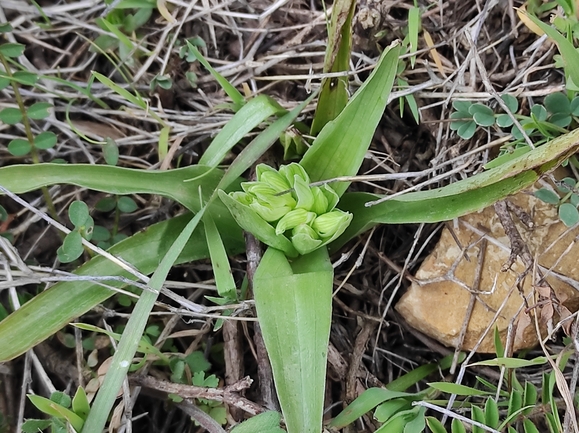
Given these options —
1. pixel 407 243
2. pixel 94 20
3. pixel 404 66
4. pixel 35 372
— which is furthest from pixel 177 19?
pixel 35 372

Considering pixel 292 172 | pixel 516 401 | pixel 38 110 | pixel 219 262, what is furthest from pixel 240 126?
pixel 516 401

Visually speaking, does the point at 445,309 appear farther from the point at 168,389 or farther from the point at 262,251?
the point at 168,389

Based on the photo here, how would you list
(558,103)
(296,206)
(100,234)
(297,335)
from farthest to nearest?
(100,234) < (558,103) < (296,206) < (297,335)

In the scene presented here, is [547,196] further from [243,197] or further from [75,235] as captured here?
[75,235]

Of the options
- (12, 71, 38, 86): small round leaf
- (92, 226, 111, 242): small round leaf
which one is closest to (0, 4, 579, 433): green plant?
(92, 226, 111, 242): small round leaf

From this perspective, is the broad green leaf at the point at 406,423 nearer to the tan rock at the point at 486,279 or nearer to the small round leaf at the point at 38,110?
the tan rock at the point at 486,279

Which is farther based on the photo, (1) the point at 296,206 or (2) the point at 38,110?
(2) the point at 38,110

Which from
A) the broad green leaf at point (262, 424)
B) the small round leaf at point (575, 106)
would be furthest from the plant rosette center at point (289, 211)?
the small round leaf at point (575, 106)
